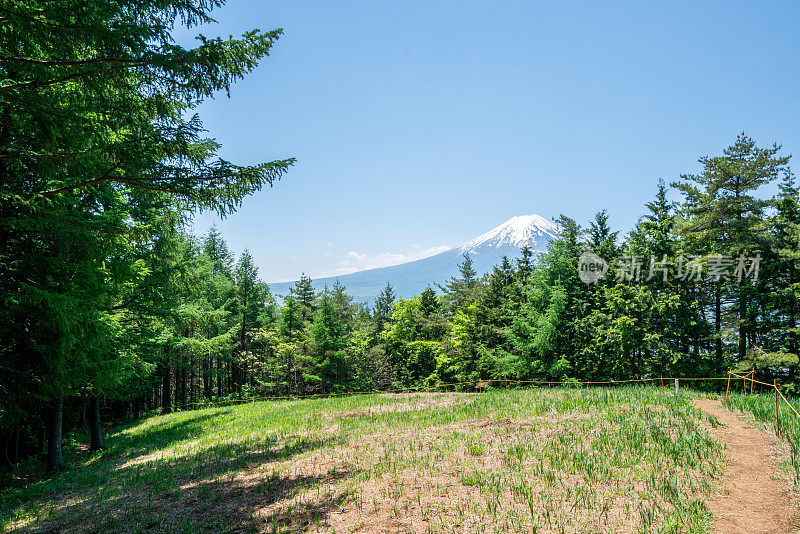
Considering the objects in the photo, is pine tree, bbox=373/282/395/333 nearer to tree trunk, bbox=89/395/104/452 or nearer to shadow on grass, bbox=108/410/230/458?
shadow on grass, bbox=108/410/230/458

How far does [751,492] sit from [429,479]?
554 cm

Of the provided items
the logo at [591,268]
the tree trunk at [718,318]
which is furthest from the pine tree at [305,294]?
the tree trunk at [718,318]

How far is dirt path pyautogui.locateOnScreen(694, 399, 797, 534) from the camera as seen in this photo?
17.6ft

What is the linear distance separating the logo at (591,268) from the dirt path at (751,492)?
72.7 feet

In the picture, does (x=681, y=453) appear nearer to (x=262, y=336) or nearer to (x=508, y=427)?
(x=508, y=427)

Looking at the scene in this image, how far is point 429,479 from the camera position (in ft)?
24.5

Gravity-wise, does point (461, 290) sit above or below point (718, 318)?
above

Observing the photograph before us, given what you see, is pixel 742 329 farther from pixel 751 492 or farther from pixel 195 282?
pixel 195 282

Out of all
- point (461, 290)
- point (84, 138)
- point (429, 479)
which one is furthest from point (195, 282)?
point (461, 290)

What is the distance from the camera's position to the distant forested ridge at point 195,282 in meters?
6.28

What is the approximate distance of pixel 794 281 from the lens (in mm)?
23266

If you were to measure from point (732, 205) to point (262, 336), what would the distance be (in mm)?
41137

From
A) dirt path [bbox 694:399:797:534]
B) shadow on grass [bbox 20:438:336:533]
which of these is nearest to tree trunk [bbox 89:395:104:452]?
shadow on grass [bbox 20:438:336:533]

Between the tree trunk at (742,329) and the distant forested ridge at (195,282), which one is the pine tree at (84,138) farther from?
the tree trunk at (742,329)
